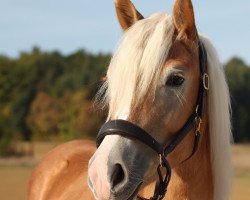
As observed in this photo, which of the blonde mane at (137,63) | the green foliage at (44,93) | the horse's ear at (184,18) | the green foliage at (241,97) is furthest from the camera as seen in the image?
the green foliage at (241,97)

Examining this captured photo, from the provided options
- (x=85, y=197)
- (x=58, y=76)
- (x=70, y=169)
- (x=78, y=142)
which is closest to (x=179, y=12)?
(x=85, y=197)

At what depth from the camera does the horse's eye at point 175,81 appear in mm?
2972

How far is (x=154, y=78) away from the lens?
2.92 m

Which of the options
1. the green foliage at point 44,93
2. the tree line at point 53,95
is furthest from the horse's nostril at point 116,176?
the green foliage at point 44,93

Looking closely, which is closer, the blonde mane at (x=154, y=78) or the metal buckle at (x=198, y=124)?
Answer: the blonde mane at (x=154, y=78)

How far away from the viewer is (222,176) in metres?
3.46

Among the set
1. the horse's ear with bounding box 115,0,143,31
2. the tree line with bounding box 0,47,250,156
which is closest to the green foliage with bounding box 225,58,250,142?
the tree line with bounding box 0,47,250,156

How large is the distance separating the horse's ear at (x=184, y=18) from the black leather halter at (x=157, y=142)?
0.22m

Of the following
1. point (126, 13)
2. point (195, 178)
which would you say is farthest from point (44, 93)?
point (195, 178)

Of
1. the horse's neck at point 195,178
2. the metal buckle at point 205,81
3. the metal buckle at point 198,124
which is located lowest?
the horse's neck at point 195,178

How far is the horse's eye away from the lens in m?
2.97

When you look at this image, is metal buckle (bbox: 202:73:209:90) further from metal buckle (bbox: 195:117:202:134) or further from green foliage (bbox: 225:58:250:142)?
green foliage (bbox: 225:58:250:142)

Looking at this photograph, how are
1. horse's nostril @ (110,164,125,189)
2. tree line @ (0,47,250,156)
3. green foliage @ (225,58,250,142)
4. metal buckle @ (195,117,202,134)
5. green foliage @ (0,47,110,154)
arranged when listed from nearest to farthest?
horse's nostril @ (110,164,125,189)
metal buckle @ (195,117,202,134)
tree line @ (0,47,250,156)
green foliage @ (0,47,110,154)
green foliage @ (225,58,250,142)

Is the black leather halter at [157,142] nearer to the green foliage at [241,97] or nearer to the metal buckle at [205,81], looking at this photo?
the metal buckle at [205,81]
